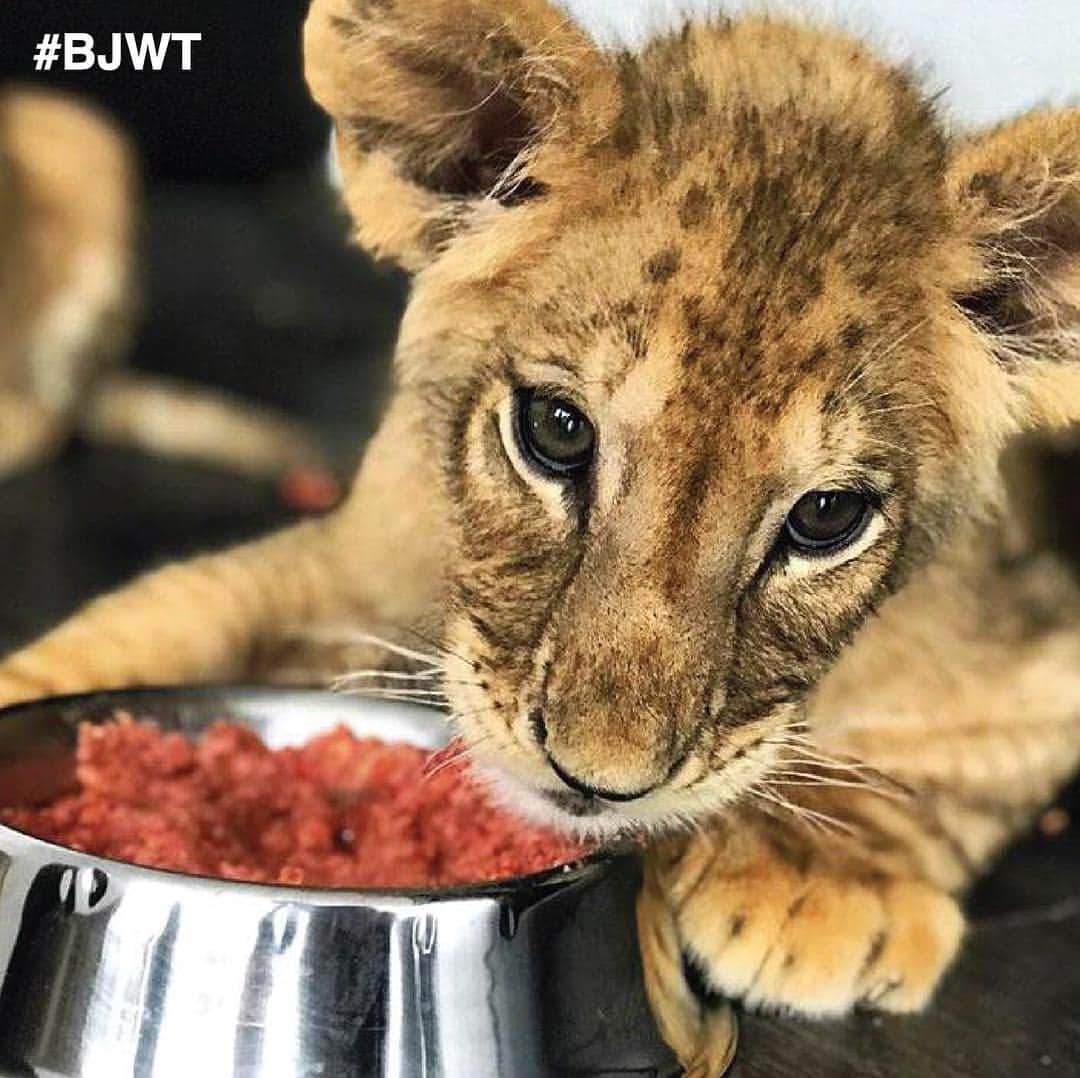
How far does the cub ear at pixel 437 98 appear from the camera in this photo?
836 millimetres

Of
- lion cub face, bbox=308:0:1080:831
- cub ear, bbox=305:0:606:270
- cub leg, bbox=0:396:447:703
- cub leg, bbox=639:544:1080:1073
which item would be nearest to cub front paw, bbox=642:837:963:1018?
cub leg, bbox=639:544:1080:1073

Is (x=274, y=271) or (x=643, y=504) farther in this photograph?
(x=274, y=271)

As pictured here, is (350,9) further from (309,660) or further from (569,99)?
(309,660)

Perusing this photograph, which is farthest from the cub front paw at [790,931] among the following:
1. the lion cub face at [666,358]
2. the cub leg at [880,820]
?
the lion cub face at [666,358]

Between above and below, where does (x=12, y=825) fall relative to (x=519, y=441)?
below

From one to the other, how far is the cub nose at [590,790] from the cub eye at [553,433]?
15cm

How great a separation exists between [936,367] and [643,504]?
0.58ft

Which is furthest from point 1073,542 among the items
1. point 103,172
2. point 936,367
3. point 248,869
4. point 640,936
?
point 103,172

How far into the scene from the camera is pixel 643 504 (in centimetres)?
82

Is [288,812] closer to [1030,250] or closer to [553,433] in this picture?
[553,433]

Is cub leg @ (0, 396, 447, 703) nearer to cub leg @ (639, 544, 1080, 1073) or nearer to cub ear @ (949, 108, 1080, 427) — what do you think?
cub leg @ (639, 544, 1080, 1073)

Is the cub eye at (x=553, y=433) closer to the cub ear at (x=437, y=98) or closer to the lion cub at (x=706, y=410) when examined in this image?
the lion cub at (x=706, y=410)

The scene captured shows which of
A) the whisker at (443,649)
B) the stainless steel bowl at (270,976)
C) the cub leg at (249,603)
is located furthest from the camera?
the cub leg at (249,603)

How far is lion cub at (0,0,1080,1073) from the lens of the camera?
0.82 m
